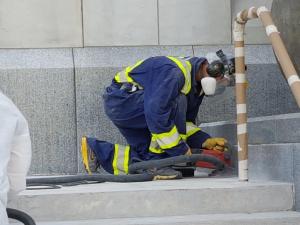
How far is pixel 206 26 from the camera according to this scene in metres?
8.23

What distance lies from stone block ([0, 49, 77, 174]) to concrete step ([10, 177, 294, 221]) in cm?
233

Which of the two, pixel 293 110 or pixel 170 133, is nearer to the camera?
pixel 170 133

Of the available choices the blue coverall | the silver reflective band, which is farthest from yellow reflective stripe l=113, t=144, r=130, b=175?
the silver reflective band

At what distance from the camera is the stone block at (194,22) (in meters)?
8.16

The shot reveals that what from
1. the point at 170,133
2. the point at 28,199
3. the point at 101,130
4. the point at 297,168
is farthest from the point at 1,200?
the point at 101,130

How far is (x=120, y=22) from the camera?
8086 mm

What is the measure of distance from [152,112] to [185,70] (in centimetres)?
51

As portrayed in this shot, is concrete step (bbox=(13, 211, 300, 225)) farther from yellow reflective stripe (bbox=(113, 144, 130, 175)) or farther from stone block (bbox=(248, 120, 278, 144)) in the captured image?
yellow reflective stripe (bbox=(113, 144, 130, 175))

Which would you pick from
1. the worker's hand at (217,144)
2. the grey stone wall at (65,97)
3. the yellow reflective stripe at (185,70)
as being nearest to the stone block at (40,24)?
the grey stone wall at (65,97)

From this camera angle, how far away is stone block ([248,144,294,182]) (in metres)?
5.22

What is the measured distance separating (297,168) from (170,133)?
1417 millimetres

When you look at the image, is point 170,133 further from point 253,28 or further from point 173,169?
point 253,28

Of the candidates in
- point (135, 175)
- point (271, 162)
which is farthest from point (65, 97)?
point (271, 162)

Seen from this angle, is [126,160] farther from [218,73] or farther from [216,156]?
[218,73]
